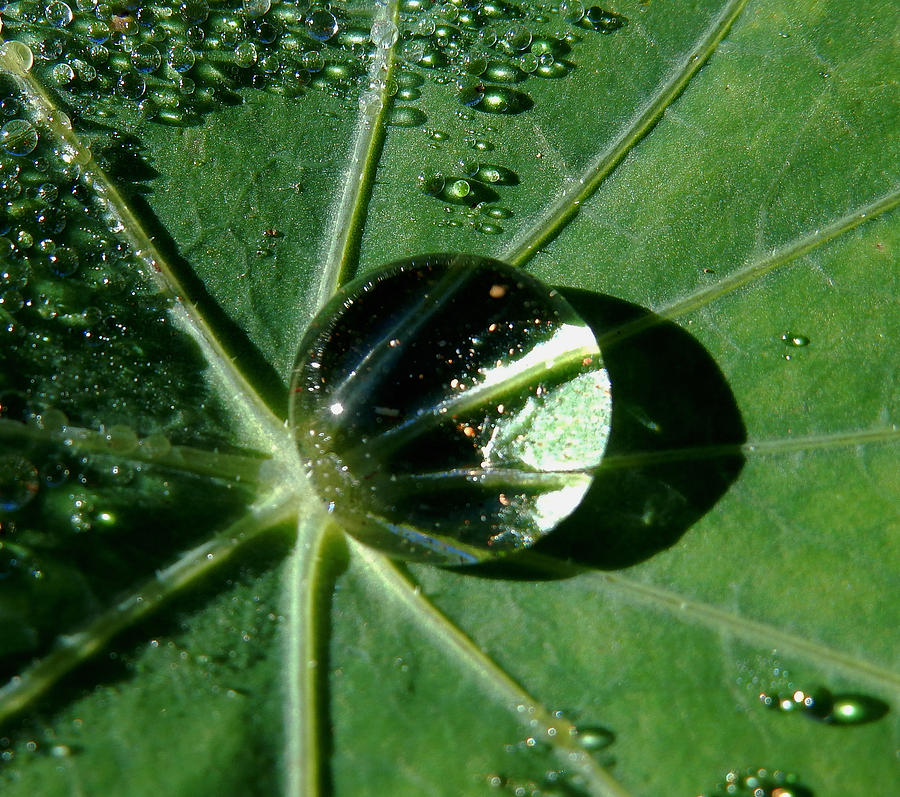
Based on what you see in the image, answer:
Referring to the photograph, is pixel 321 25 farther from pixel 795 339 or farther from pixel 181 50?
pixel 795 339

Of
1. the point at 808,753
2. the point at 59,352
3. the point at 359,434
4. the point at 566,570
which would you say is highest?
the point at 59,352

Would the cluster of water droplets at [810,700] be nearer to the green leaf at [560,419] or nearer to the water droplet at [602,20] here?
the green leaf at [560,419]

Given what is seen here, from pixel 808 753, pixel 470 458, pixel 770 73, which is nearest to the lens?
pixel 808 753

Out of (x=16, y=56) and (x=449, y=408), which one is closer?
(x=449, y=408)

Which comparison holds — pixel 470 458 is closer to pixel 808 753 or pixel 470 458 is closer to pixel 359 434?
pixel 359 434

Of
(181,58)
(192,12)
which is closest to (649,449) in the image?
(181,58)

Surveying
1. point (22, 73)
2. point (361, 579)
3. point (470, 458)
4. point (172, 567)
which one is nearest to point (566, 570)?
point (470, 458)
